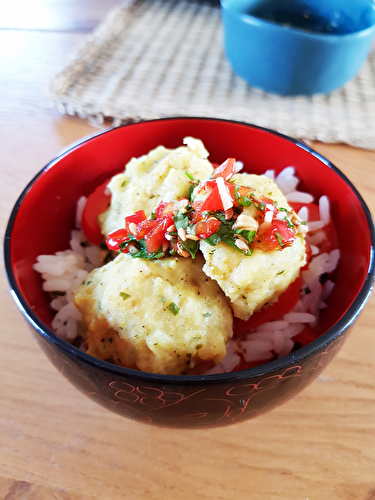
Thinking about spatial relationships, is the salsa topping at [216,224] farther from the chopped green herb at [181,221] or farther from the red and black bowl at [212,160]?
the red and black bowl at [212,160]

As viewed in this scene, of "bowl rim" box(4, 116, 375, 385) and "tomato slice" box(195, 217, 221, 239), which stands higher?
"tomato slice" box(195, 217, 221, 239)

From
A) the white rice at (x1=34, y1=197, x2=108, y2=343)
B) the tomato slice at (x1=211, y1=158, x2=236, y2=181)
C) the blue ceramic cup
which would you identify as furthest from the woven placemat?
the tomato slice at (x1=211, y1=158, x2=236, y2=181)

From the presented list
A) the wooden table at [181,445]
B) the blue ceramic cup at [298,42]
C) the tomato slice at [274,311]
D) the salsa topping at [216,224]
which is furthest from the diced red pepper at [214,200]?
the blue ceramic cup at [298,42]

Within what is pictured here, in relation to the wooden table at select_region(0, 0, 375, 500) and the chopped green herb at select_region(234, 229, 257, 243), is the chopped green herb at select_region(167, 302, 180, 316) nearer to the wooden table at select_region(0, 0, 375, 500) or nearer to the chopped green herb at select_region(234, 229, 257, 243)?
the chopped green herb at select_region(234, 229, 257, 243)

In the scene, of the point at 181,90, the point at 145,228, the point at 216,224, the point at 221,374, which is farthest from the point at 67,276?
the point at 181,90

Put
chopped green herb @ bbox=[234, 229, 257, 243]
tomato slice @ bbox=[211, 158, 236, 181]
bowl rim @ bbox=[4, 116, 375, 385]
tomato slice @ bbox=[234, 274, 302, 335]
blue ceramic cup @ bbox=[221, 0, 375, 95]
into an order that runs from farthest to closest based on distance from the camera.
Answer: blue ceramic cup @ bbox=[221, 0, 375, 95], tomato slice @ bbox=[234, 274, 302, 335], tomato slice @ bbox=[211, 158, 236, 181], chopped green herb @ bbox=[234, 229, 257, 243], bowl rim @ bbox=[4, 116, 375, 385]

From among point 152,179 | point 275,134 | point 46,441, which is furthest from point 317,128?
point 46,441
